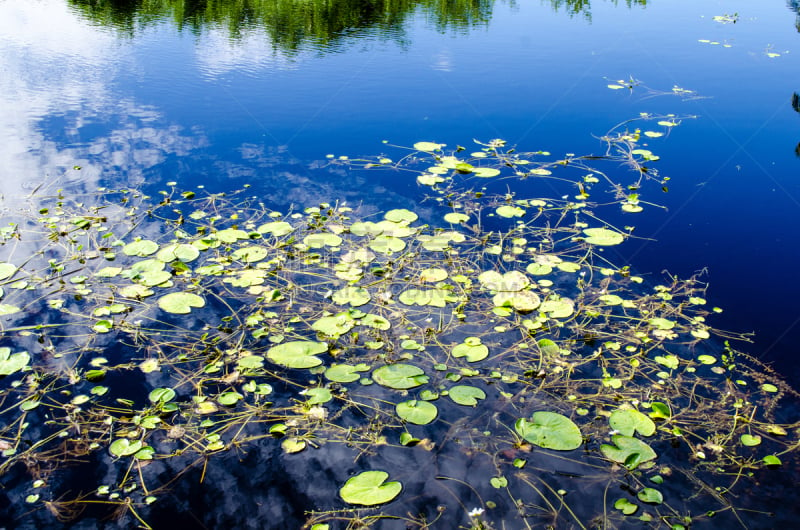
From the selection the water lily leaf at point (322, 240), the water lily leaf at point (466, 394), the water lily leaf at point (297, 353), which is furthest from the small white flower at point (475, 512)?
the water lily leaf at point (322, 240)

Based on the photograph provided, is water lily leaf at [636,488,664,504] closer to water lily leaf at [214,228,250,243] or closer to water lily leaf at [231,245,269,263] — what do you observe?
water lily leaf at [231,245,269,263]

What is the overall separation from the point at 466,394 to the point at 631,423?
676 millimetres

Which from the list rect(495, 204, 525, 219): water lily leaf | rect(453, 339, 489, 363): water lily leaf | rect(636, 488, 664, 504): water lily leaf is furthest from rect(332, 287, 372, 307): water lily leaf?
rect(636, 488, 664, 504): water lily leaf

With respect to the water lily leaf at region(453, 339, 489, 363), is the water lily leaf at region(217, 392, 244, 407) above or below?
below

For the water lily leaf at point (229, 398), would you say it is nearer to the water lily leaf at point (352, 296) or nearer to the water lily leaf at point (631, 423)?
the water lily leaf at point (352, 296)

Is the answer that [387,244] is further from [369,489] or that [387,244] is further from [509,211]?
[369,489]

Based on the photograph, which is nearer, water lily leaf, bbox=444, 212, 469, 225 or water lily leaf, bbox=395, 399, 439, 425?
water lily leaf, bbox=395, 399, 439, 425

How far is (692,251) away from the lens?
11.3 feet

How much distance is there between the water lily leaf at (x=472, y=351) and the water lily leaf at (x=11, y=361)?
1.95 meters

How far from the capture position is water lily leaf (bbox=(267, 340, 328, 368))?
8.14 feet

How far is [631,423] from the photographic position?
2217mm

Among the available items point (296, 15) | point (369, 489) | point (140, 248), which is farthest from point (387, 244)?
point (296, 15)

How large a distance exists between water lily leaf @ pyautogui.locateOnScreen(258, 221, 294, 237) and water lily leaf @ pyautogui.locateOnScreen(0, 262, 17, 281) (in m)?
1.37

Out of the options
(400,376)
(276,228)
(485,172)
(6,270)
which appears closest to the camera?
(400,376)
